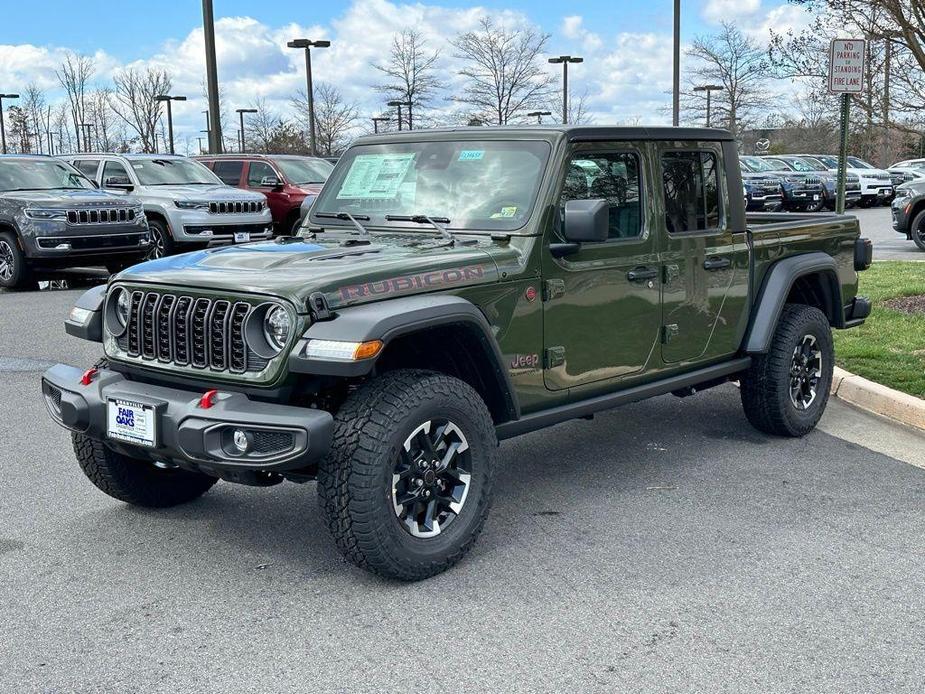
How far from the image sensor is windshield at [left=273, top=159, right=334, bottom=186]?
19.1m

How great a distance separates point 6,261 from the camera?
1380 cm

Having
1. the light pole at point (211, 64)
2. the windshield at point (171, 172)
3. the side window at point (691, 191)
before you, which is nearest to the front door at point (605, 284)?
the side window at point (691, 191)

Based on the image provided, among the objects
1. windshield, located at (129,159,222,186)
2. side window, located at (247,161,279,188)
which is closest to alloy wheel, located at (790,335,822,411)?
windshield, located at (129,159,222,186)

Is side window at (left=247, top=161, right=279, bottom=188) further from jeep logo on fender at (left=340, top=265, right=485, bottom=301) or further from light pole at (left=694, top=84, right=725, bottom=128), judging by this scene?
light pole at (left=694, top=84, right=725, bottom=128)

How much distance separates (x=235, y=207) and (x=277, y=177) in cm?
293

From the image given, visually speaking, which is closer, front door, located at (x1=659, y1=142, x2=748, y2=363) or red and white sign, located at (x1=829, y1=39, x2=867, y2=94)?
front door, located at (x1=659, y1=142, x2=748, y2=363)

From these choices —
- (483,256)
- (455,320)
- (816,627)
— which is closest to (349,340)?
(455,320)

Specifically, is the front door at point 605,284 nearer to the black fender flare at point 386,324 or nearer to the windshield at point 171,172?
the black fender flare at point 386,324

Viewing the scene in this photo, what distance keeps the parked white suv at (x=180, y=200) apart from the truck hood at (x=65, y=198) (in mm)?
1031

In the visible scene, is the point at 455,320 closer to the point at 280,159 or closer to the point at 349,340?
the point at 349,340

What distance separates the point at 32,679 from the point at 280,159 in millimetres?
16787

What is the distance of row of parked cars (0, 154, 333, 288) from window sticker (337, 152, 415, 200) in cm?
912

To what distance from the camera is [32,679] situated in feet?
10.9

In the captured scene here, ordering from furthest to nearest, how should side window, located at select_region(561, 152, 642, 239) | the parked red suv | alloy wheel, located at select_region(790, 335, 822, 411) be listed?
→ 1. the parked red suv
2. alloy wheel, located at select_region(790, 335, 822, 411)
3. side window, located at select_region(561, 152, 642, 239)
